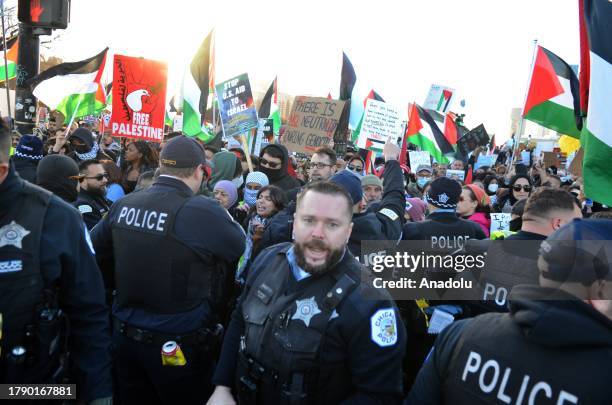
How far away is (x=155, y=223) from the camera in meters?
3.17

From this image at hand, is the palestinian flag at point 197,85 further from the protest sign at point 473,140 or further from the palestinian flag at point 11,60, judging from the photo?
the protest sign at point 473,140

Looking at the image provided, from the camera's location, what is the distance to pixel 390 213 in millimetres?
4367

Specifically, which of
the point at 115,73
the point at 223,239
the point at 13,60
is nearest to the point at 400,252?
the point at 223,239

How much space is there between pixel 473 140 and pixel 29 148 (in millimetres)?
10572

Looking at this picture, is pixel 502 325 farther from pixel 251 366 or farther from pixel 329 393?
pixel 251 366

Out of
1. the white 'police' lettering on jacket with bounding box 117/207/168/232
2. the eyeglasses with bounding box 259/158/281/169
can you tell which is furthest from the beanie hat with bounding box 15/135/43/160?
the white 'police' lettering on jacket with bounding box 117/207/168/232

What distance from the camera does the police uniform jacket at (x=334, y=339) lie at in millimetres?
2297

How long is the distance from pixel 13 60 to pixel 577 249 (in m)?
11.8

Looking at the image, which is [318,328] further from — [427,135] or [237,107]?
[427,135]

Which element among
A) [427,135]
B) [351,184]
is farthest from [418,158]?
[351,184]

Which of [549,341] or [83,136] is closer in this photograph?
[549,341]

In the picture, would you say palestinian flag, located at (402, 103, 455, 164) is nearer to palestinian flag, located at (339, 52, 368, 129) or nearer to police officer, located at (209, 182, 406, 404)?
palestinian flag, located at (339, 52, 368, 129)

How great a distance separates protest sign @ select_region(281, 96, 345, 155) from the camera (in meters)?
9.24

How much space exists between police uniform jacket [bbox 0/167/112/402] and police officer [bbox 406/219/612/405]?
1.64 m
